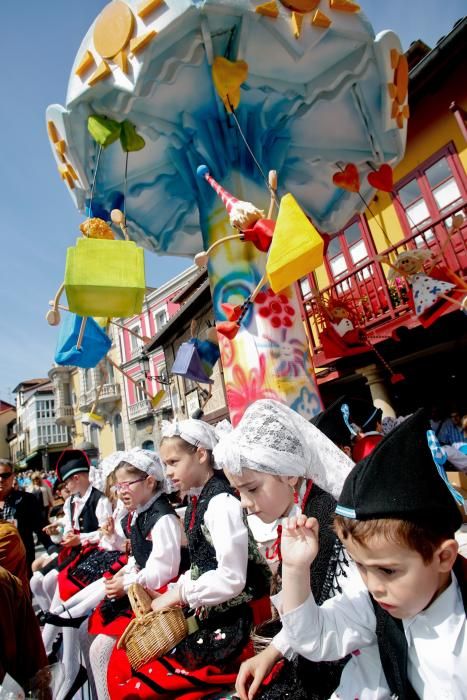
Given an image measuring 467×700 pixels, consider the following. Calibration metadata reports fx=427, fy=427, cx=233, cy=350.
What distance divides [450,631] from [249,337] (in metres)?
2.74

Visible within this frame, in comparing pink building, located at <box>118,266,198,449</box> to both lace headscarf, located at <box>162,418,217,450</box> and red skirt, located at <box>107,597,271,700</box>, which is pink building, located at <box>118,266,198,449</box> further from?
red skirt, located at <box>107,597,271,700</box>

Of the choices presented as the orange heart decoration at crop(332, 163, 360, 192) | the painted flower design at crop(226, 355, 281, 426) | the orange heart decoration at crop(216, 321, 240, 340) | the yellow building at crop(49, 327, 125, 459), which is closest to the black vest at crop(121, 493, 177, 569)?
the painted flower design at crop(226, 355, 281, 426)

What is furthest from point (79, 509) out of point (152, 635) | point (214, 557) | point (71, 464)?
point (152, 635)

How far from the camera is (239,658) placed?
2.04 m

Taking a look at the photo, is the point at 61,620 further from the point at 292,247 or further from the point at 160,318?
the point at 160,318

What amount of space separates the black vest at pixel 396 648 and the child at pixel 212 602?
76cm

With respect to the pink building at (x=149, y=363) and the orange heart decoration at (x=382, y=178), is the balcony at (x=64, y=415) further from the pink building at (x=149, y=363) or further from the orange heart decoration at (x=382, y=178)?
the orange heart decoration at (x=382, y=178)

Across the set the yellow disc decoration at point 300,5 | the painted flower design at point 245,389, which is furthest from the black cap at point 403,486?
the yellow disc decoration at point 300,5

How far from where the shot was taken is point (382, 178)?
465 cm

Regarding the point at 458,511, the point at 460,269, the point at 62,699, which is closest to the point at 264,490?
the point at 458,511

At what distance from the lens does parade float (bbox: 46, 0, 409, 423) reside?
3.19 m

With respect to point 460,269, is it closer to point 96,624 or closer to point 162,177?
point 162,177

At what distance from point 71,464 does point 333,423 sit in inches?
152

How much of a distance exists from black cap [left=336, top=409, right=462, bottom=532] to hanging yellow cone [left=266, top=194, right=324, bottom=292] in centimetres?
154
